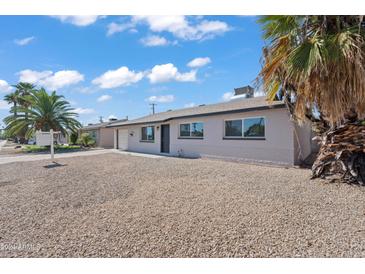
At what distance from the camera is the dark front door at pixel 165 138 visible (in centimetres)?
1636

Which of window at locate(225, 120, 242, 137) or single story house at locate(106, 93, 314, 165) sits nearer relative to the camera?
single story house at locate(106, 93, 314, 165)

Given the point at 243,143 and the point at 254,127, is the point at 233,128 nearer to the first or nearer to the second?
the point at 243,143

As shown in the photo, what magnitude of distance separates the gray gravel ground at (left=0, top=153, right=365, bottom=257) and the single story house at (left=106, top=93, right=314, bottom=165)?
345 centimetres

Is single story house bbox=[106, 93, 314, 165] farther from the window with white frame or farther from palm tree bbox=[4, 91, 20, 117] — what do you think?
palm tree bbox=[4, 91, 20, 117]

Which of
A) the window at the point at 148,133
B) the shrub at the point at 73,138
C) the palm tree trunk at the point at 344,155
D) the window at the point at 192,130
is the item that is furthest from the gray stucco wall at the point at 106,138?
the palm tree trunk at the point at 344,155

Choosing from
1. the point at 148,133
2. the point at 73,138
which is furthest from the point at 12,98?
the point at 148,133

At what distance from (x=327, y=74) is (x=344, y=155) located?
2.85m

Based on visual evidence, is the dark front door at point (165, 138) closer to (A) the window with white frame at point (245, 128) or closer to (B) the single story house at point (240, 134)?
(B) the single story house at point (240, 134)

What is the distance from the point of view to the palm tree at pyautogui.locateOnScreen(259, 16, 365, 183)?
470cm

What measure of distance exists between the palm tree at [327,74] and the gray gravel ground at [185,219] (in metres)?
1.02

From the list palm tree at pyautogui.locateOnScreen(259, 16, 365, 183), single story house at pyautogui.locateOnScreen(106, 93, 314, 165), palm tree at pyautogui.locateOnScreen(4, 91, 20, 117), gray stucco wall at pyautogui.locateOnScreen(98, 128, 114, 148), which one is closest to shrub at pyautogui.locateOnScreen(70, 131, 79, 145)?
gray stucco wall at pyautogui.locateOnScreen(98, 128, 114, 148)

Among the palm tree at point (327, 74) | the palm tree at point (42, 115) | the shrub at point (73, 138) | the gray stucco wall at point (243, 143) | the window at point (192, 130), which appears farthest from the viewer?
the shrub at point (73, 138)
